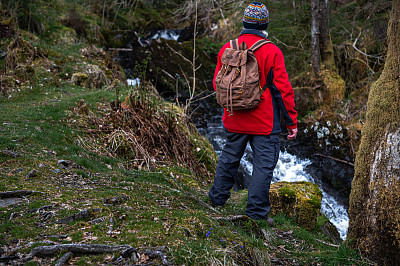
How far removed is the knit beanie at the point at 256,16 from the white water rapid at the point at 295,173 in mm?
4425

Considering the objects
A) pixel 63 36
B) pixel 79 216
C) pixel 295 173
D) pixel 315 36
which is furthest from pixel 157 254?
pixel 63 36

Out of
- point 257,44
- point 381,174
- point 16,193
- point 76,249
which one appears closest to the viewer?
point 76,249

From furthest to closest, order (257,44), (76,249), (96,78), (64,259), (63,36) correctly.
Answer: (63,36) → (96,78) → (257,44) → (76,249) → (64,259)

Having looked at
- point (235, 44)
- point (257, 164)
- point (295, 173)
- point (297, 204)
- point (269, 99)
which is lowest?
point (295, 173)

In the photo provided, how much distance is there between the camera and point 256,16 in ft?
11.8

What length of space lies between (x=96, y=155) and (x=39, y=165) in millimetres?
1240

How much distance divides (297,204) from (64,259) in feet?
11.1

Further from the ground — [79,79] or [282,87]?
[282,87]

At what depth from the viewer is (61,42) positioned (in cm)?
1380

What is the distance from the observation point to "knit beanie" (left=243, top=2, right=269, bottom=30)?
358 cm

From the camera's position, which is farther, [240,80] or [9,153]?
[9,153]

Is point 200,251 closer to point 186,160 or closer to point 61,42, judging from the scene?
point 186,160

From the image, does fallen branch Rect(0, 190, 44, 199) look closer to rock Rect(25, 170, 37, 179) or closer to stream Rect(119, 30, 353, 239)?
rock Rect(25, 170, 37, 179)

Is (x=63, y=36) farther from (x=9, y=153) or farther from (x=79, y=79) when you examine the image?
(x=9, y=153)
